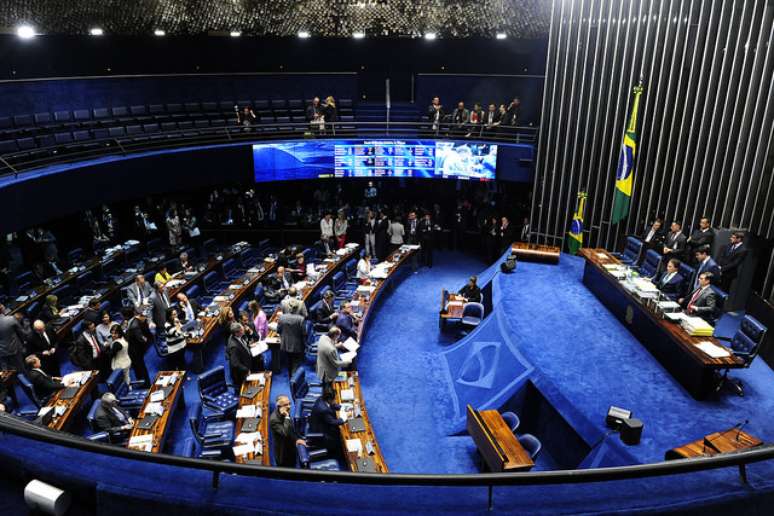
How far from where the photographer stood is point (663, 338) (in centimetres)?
811

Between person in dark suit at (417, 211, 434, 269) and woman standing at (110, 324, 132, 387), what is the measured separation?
28.6 feet

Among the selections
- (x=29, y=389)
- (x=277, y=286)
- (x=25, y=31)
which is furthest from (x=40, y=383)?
(x=25, y=31)

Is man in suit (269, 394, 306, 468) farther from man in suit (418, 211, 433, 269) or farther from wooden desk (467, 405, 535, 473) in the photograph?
man in suit (418, 211, 433, 269)

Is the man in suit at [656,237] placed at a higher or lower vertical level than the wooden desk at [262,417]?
higher

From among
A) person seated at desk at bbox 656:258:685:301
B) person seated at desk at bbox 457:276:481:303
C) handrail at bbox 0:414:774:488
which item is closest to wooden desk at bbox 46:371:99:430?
handrail at bbox 0:414:774:488

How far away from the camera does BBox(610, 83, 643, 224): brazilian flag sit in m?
11.2

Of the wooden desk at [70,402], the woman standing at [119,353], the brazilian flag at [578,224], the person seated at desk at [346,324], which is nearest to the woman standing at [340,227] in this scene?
the person seated at desk at [346,324]

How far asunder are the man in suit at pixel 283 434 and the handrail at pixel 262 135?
30.2 ft

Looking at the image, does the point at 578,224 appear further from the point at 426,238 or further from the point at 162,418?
the point at 162,418

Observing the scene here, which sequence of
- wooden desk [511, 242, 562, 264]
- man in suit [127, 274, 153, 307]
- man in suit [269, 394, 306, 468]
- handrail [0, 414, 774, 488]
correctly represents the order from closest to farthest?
handrail [0, 414, 774, 488], man in suit [269, 394, 306, 468], man in suit [127, 274, 153, 307], wooden desk [511, 242, 562, 264]

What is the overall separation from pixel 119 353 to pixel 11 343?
5.22 feet

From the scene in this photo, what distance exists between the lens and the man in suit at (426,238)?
15.6m

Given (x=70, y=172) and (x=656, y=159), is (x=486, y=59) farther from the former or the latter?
(x=70, y=172)

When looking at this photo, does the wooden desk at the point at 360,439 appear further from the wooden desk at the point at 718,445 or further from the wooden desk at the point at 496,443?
the wooden desk at the point at 718,445
